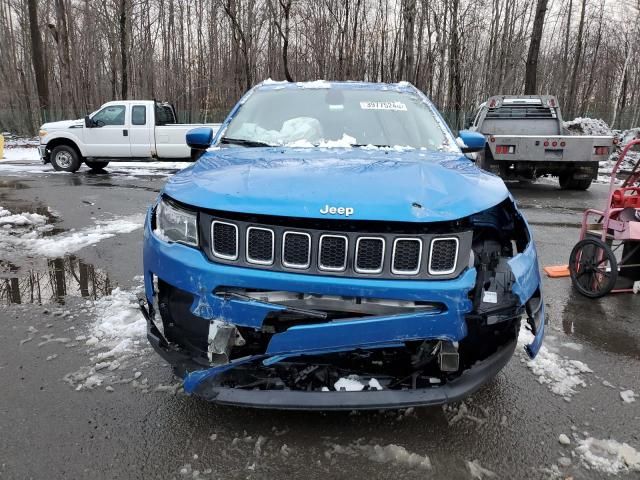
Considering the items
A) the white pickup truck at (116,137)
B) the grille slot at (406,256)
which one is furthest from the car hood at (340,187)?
the white pickup truck at (116,137)

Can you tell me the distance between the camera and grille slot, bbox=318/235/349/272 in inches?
92.9

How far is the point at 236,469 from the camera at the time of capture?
236 cm

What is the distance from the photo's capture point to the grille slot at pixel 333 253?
2.36 m

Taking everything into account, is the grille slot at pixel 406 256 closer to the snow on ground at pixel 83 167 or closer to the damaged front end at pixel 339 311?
the damaged front end at pixel 339 311

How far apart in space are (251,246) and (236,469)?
3.47 ft

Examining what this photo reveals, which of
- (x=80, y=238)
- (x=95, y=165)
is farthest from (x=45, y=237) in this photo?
(x=95, y=165)

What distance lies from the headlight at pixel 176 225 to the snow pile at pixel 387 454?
4.19 ft

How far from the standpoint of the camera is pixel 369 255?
2361mm

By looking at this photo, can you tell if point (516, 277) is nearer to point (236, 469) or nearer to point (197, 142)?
point (236, 469)

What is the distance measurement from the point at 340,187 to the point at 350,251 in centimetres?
38

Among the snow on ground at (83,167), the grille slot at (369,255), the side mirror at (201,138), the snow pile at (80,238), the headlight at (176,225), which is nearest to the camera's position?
the grille slot at (369,255)

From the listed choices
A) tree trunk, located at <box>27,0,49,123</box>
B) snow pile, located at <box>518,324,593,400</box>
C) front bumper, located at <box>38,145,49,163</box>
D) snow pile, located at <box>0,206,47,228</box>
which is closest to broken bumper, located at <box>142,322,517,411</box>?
snow pile, located at <box>518,324,593,400</box>

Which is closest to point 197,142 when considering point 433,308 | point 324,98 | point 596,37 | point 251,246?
point 324,98

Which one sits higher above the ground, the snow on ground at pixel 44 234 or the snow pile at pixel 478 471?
the snow on ground at pixel 44 234
